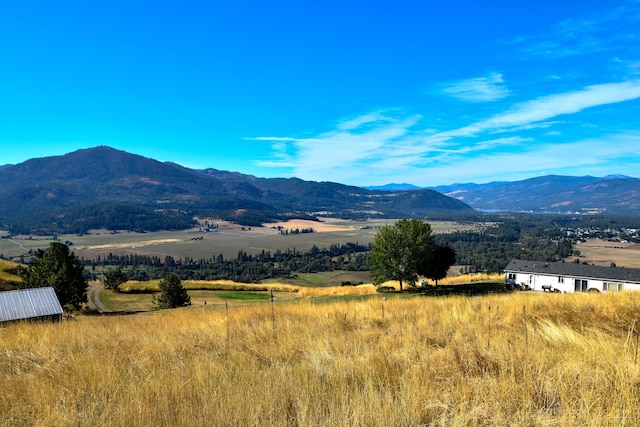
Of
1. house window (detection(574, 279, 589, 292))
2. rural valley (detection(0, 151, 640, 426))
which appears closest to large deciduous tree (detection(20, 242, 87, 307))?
rural valley (detection(0, 151, 640, 426))

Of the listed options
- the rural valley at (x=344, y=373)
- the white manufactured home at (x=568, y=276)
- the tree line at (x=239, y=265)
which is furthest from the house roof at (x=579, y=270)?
the tree line at (x=239, y=265)

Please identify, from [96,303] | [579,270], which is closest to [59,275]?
[96,303]

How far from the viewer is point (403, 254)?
40000 millimetres

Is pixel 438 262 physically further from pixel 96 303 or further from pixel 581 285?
pixel 96 303

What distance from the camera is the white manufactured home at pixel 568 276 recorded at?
36969mm

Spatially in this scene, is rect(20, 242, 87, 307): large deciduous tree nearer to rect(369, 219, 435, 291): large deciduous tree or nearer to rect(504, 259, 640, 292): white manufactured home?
rect(369, 219, 435, 291): large deciduous tree

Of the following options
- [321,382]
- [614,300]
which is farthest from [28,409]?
[614,300]

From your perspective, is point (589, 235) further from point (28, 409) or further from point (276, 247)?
point (28, 409)

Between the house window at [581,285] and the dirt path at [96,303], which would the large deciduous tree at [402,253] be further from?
the dirt path at [96,303]

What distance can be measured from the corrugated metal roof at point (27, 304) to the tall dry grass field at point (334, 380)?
17.6 meters

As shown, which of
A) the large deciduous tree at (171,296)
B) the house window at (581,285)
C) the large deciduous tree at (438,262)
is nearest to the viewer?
the large deciduous tree at (171,296)

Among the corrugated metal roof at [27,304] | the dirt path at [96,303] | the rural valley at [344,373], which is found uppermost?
the rural valley at [344,373]

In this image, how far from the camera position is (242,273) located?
115812 millimetres

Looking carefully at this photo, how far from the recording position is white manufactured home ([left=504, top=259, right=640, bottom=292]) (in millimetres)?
36969
